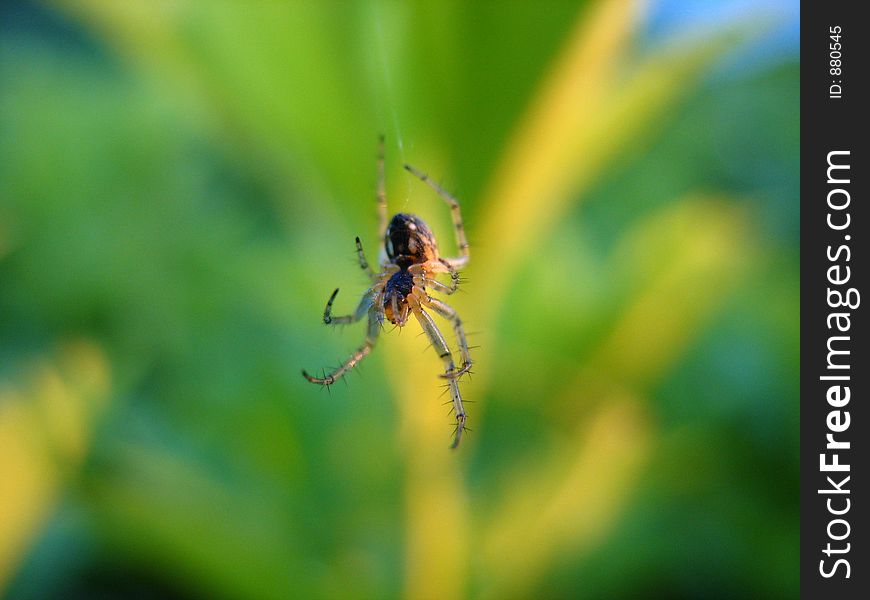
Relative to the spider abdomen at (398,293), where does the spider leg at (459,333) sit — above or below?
below

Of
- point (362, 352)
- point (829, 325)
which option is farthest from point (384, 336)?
point (829, 325)

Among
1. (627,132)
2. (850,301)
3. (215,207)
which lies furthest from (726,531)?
(215,207)

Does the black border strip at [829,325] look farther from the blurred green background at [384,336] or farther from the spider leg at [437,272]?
the spider leg at [437,272]

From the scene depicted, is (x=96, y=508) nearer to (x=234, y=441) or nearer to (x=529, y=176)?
(x=234, y=441)

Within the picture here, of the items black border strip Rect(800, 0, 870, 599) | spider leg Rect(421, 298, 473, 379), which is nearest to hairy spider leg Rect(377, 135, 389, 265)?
spider leg Rect(421, 298, 473, 379)

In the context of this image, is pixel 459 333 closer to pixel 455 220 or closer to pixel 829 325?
pixel 455 220

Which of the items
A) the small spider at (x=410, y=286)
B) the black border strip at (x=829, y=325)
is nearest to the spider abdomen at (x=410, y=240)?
the small spider at (x=410, y=286)
